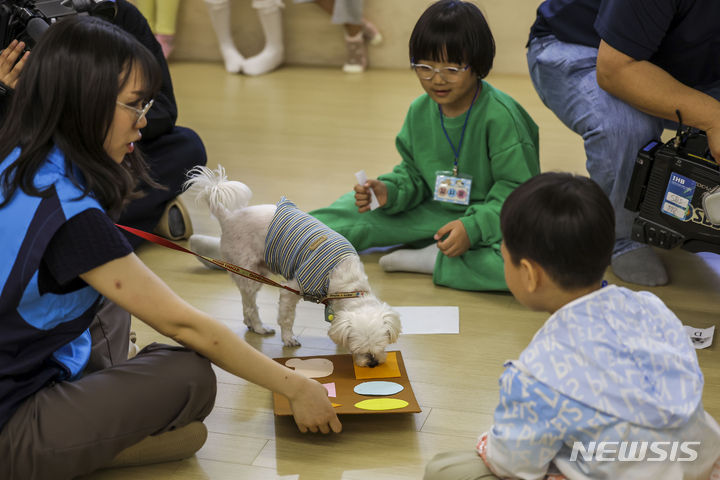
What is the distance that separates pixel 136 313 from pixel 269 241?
658 mm

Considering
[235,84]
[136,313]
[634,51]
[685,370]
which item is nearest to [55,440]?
[136,313]

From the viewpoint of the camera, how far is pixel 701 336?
2004 mm

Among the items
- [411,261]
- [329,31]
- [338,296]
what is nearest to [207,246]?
[411,261]

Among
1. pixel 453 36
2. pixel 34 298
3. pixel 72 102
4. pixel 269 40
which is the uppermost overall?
pixel 72 102

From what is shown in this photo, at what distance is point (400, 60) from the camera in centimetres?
491

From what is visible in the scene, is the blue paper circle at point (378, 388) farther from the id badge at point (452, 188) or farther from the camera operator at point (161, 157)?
the camera operator at point (161, 157)

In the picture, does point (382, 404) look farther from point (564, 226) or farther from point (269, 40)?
point (269, 40)

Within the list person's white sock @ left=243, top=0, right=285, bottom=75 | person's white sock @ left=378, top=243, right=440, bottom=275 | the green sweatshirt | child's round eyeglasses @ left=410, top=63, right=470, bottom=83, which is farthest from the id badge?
person's white sock @ left=243, top=0, right=285, bottom=75

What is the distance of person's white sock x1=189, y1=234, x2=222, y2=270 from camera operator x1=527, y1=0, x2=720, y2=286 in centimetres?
116

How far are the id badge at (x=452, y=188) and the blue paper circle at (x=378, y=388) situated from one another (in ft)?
2.71

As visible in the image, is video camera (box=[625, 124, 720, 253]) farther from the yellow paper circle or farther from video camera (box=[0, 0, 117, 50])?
video camera (box=[0, 0, 117, 50])

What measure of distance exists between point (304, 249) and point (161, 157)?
94cm

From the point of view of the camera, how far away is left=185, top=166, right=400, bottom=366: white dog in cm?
176

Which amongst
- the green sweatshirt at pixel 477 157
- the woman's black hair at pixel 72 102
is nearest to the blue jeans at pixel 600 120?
the green sweatshirt at pixel 477 157
